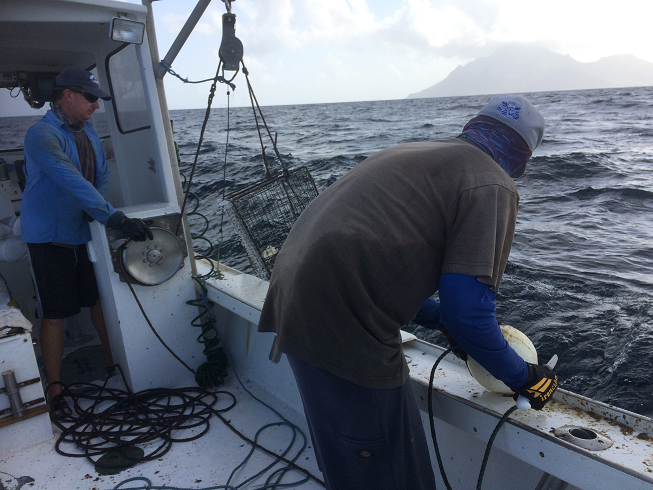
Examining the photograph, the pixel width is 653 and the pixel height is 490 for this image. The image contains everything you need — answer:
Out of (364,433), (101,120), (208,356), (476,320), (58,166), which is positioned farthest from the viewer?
(101,120)

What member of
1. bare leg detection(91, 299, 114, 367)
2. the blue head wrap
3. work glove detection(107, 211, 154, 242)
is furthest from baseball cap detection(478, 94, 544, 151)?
bare leg detection(91, 299, 114, 367)

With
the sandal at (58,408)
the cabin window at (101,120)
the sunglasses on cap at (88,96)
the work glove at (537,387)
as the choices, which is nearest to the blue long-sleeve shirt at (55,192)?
the sunglasses on cap at (88,96)

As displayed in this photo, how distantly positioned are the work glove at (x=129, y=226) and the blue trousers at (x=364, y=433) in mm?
1433

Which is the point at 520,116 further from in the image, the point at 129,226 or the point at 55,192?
the point at 55,192

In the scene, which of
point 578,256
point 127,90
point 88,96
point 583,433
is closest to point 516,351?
point 583,433

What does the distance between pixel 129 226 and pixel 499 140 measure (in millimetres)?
1933

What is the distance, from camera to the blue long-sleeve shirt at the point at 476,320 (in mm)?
1288

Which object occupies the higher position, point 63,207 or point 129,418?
point 63,207

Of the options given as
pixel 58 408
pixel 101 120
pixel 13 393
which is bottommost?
pixel 58 408

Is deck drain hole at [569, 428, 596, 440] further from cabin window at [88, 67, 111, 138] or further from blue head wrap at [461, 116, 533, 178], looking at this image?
cabin window at [88, 67, 111, 138]

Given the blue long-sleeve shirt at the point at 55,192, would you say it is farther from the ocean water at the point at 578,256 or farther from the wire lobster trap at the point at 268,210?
the ocean water at the point at 578,256

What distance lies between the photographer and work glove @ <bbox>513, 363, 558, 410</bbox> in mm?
1504

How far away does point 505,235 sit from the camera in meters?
1.30

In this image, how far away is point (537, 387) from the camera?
1.51 meters
